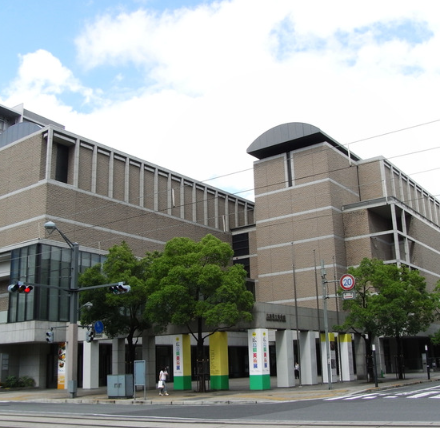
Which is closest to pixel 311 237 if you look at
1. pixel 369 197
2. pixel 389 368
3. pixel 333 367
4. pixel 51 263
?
pixel 369 197

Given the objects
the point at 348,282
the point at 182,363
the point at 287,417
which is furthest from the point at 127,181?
the point at 287,417

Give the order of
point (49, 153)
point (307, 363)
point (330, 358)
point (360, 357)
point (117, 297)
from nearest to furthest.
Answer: point (117, 297)
point (307, 363)
point (330, 358)
point (360, 357)
point (49, 153)

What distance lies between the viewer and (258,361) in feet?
109

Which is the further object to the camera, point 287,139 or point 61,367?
point 287,139

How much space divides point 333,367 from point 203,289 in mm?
14944

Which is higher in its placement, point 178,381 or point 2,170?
point 2,170

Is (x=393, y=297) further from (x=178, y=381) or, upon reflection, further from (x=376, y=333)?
(x=178, y=381)

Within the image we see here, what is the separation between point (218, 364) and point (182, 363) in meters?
3.49

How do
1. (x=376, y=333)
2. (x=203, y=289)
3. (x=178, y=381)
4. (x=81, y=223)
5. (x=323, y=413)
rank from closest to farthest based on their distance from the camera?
(x=323, y=413)
(x=203, y=289)
(x=178, y=381)
(x=376, y=333)
(x=81, y=223)

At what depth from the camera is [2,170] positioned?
182ft

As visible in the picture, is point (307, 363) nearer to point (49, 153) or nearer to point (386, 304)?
point (386, 304)

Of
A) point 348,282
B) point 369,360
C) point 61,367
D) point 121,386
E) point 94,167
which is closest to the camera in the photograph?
point 121,386

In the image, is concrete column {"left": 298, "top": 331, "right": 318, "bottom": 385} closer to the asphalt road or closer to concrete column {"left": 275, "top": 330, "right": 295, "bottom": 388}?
concrete column {"left": 275, "top": 330, "right": 295, "bottom": 388}

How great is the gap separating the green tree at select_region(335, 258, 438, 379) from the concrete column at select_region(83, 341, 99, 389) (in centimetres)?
1782
